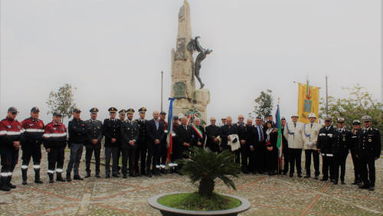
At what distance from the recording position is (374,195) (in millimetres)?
7805

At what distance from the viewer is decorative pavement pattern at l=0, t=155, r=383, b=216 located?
609 centimetres

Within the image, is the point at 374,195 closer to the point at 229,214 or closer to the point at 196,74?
the point at 229,214

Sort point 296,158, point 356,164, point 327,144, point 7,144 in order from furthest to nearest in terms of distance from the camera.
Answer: point 296,158, point 327,144, point 356,164, point 7,144

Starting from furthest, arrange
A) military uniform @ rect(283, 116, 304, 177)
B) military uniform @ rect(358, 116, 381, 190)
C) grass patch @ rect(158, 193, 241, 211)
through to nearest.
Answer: military uniform @ rect(283, 116, 304, 177), military uniform @ rect(358, 116, 381, 190), grass patch @ rect(158, 193, 241, 211)

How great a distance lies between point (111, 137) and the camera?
953cm

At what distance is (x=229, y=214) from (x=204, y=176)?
0.63 m

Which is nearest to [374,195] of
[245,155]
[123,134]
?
[245,155]

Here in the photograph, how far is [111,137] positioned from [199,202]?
5858 millimetres

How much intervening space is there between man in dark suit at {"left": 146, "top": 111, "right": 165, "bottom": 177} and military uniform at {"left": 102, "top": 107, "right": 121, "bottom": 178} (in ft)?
3.03

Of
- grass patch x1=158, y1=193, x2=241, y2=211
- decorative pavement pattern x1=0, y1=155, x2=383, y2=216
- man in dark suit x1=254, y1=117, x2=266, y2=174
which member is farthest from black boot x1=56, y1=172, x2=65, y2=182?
man in dark suit x1=254, y1=117, x2=266, y2=174

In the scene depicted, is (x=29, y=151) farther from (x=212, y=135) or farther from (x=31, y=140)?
(x=212, y=135)

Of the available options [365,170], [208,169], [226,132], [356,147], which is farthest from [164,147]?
[208,169]

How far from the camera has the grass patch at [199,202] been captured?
4113 millimetres

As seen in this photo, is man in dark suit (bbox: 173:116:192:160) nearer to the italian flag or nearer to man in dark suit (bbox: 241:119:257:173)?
the italian flag
